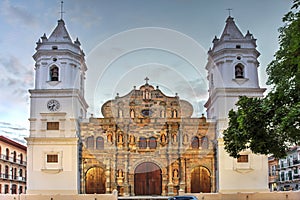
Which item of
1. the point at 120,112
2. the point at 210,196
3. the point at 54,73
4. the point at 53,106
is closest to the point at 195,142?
the point at 120,112

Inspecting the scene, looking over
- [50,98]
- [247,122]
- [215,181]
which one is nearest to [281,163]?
[215,181]

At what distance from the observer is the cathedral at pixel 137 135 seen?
133 feet

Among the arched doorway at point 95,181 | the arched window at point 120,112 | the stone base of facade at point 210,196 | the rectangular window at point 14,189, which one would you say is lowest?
the rectangular window at point 14,189

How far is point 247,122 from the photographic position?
2219 centimetres

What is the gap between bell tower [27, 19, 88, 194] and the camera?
40031 millimetres

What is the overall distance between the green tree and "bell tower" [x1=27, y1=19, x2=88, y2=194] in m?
19.5

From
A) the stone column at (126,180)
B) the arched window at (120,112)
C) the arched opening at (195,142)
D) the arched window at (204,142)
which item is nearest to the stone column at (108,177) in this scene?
the stone column at (126,180)

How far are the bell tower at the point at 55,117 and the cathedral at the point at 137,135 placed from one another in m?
0.08

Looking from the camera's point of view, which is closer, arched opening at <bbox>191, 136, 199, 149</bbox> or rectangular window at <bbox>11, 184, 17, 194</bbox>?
arched opening at <bbox>191, 136, 199, 149</bbox>

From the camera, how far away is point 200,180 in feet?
139

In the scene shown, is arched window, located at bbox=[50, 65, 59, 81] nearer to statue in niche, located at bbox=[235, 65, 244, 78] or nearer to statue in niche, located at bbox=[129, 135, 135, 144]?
statue in niche, located at bbox=[129, 135, 135, 144]

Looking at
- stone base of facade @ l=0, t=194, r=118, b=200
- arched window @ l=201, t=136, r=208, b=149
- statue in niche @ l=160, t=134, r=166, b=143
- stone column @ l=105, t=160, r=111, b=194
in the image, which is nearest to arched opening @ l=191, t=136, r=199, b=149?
arched window @ l=201, t=136, r=208, b=149

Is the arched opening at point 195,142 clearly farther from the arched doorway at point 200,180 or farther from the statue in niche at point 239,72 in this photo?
the statue in niche at point 239,72

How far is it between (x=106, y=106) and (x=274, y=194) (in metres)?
17.5
